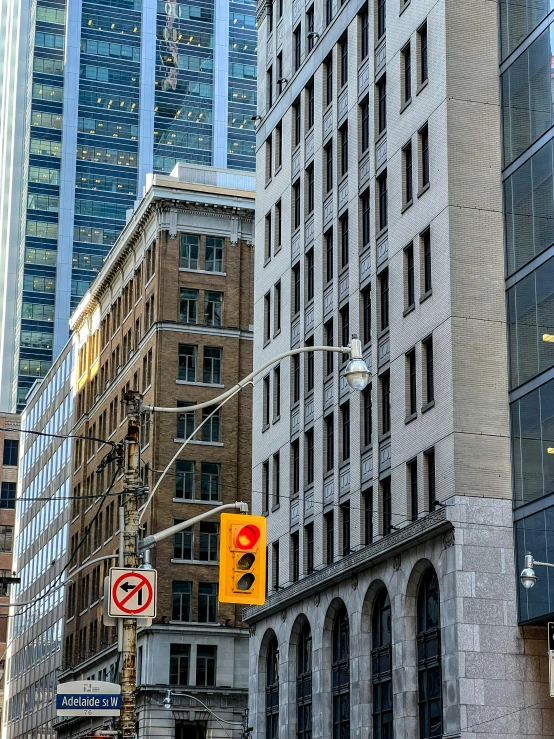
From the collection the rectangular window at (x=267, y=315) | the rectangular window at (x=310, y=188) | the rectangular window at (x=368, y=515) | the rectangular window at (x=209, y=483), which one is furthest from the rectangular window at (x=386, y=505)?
the rectangular window at (x=209, y=483)

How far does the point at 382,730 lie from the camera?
168 feet

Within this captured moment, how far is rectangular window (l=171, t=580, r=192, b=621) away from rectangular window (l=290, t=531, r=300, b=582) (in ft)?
71.8

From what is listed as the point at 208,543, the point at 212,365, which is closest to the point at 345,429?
the point at 208,543

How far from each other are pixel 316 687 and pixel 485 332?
1676 centimetres

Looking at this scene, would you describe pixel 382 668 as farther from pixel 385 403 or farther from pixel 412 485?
pixel 385 403

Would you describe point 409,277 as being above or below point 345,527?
above

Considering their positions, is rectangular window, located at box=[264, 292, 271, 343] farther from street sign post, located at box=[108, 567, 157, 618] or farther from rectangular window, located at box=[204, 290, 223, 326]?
street sign post, located at box=[108, 567, 157, 618]

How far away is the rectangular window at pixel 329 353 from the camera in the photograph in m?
60.1

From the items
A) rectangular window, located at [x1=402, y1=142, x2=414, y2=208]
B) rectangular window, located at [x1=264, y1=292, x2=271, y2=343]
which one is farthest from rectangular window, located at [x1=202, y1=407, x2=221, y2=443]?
rectangular window, located at [x1=402, y1=142, x2=414, y2=208]

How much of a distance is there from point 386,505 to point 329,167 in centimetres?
1702

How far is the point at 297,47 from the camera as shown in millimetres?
69500

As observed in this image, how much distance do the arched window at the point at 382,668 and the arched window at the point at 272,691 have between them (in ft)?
34.6

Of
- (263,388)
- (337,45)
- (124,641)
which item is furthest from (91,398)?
(124,641)

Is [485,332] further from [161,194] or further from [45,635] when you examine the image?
[45,635]
